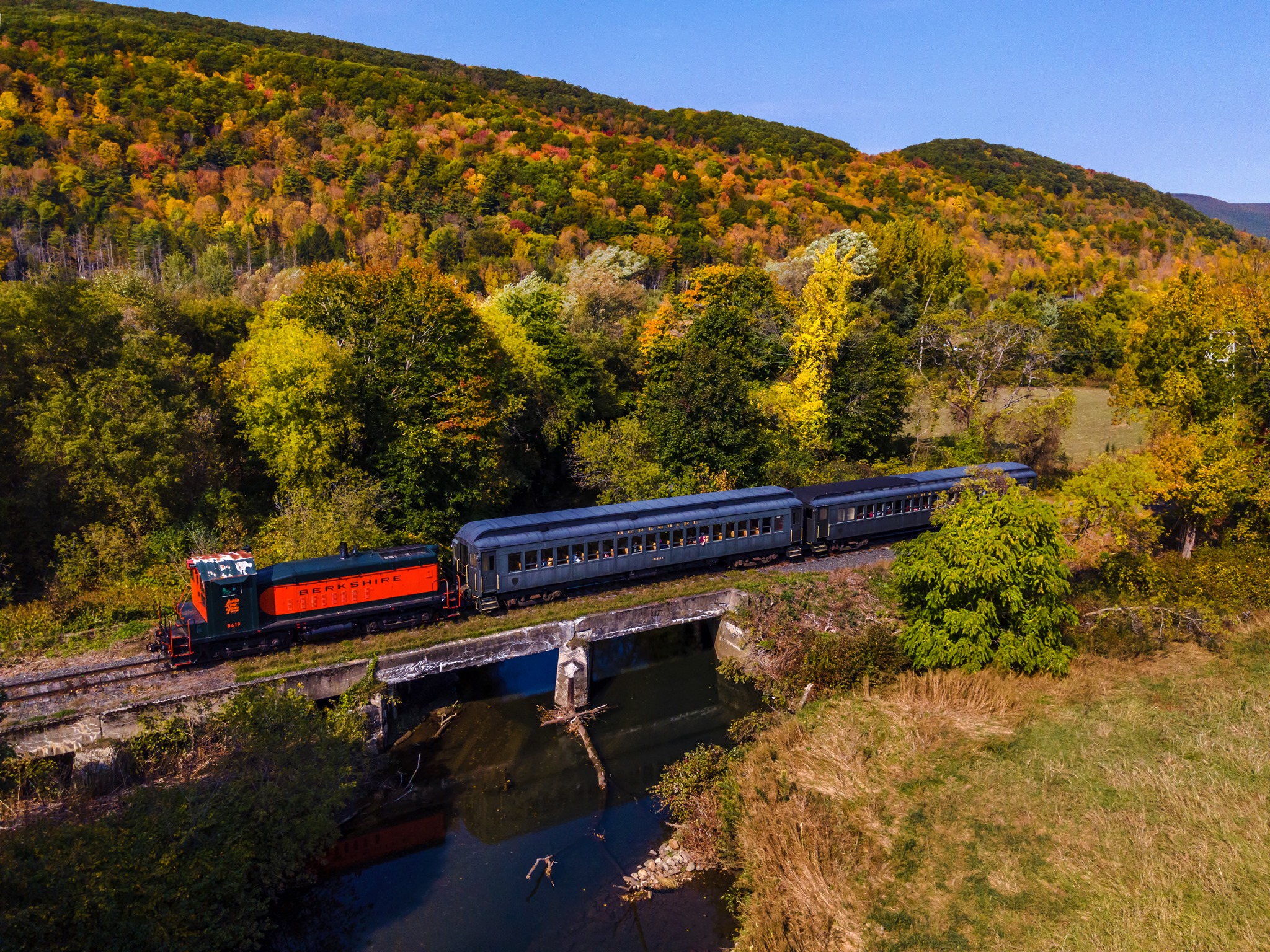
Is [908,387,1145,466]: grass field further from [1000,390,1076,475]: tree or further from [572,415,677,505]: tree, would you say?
[572,415,677,505]: tree

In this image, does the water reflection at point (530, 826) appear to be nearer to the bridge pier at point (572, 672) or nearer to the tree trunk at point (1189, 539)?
the bridge pier at point (572, 672)

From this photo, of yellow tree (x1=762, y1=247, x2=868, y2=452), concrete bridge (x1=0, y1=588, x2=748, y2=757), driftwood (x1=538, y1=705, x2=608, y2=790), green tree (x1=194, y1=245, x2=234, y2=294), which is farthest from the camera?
green tree (x1=194, y1=245, x2=234, y2=294)

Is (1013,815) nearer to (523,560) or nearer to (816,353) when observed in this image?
(523,560)

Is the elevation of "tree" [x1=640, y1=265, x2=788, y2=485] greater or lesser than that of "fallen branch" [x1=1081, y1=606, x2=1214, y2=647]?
greater

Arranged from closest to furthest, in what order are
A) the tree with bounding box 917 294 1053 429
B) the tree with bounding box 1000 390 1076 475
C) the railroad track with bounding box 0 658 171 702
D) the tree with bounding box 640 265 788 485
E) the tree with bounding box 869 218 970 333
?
the railroad track with bounding box 0 658 171 702
the tree with bounding box 640 265 788 485
the tree with bounding box 917 294 1053 429
the tree with bounding box 1000 390 1076 475
the tree with bounding box 869 218 970 333

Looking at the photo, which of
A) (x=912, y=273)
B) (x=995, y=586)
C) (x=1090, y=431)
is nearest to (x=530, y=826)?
(x=995, y=586)

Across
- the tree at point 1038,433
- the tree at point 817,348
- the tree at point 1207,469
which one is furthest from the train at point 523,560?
the tree at point 1038,433

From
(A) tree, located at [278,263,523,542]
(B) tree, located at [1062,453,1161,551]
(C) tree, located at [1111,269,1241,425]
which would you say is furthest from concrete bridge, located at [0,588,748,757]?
(C) tree, located at [1111,269,1241,425]
